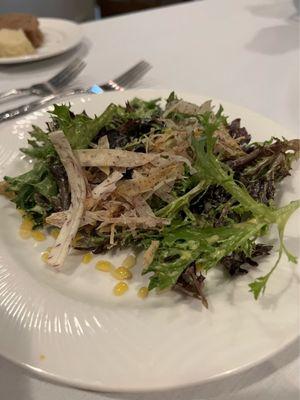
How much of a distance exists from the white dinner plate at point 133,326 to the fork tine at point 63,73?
40.5 inches

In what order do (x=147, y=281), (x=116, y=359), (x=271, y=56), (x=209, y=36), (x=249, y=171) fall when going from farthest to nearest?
(x=209, y=36) < (x=271, y=56) < (x=249, y=171) < (x=147, y=281) < (x=116, y=359)

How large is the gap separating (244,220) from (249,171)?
0.17m

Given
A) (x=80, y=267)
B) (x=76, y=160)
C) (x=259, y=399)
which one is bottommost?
(x=259, y=399)

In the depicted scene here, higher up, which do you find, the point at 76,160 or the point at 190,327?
the point at 76,160

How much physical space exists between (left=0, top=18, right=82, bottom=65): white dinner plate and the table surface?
7 centimetres

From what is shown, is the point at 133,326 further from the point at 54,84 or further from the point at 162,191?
the point at 54,84

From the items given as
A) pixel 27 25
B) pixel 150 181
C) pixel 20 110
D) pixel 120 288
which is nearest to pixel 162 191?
pixel 150 181

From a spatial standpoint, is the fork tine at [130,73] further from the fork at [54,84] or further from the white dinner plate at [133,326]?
the white dinner plate at [133,326]

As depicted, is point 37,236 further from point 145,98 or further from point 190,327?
point 145,98

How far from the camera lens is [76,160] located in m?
1.29

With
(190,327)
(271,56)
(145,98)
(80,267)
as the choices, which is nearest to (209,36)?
(271,56)

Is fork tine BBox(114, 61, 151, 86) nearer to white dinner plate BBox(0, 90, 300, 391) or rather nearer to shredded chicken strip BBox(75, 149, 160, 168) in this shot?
shredded chicken strip BBox(75, 149, 160, 168)

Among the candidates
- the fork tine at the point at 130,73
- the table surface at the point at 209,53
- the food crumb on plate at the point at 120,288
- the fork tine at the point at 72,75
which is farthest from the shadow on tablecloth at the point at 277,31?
the food crumb on plate at the point at 120,288

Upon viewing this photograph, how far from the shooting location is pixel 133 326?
96 centimetres
